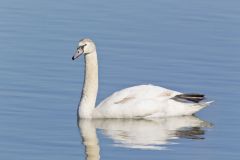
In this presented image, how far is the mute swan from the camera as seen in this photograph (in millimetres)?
16297

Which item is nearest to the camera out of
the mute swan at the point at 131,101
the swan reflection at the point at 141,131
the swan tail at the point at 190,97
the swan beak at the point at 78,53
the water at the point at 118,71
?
the water at the point at 118,71

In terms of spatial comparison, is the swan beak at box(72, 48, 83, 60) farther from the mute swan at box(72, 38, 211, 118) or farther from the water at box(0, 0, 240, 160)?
the water at box(0, 0, 240, 160)

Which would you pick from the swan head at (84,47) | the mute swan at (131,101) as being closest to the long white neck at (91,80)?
the mute swan at (131,101)

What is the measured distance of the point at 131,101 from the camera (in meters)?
16.5

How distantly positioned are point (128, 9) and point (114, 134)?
28.8 feet

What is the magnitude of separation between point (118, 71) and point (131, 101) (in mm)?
1826

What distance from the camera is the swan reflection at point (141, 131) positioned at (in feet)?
47.3

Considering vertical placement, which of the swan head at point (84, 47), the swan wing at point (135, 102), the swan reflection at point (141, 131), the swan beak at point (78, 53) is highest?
the swan head at point (84, 47)

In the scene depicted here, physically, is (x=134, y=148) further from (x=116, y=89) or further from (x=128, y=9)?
(x=128, y=9)

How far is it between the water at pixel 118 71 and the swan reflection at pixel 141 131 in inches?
0.5

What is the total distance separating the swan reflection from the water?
0.01 metres

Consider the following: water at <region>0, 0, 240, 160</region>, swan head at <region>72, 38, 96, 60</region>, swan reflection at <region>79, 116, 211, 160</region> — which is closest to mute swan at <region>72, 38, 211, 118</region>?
swan head at <region>72, 38, 96, 60</region>

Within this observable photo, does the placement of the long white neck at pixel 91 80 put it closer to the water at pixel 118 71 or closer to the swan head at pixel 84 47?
the swan head at pixel 84 47

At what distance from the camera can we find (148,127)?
15.9 metres
